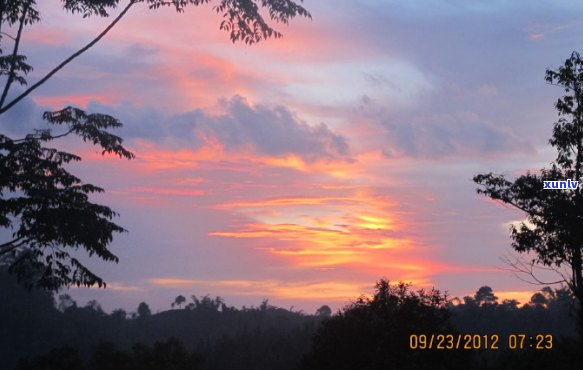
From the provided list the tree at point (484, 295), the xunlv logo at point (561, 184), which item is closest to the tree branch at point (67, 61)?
the xunlv logo at point (561, 184)

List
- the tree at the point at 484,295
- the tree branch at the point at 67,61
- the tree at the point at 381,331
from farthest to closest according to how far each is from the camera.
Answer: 1. the tree at the point at 484,295
2. the tree at the point at 381,331
3. the tree branch at the point at 67,61

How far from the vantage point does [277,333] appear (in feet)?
342

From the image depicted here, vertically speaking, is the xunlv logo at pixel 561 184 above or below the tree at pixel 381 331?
above

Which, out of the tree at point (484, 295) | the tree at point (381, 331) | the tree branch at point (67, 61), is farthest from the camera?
the tree at point (484, 295)

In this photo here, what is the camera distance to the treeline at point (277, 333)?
3853cm

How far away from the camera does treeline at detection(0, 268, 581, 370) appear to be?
3853 centimetres

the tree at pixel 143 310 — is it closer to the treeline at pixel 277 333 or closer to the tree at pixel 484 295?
the treeline at pixel 277 333

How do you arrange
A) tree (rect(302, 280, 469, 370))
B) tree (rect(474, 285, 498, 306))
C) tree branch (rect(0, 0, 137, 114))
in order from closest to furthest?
tree branch (rect(0, 0, 137, 114)), tree (rect(302, 280, 469, 370)), tree (rect(474, 285, 498, 306))

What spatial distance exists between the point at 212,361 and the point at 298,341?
11848 millimetres

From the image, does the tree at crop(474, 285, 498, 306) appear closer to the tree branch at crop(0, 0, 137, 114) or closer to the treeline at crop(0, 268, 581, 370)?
the treeline at crop(0, 268, 581, 370)

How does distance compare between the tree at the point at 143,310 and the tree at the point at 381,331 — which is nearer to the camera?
the tree at the point at 381,331

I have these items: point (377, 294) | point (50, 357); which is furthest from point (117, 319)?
point (377, 294)

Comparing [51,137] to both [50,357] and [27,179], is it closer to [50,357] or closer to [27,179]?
[27,179]

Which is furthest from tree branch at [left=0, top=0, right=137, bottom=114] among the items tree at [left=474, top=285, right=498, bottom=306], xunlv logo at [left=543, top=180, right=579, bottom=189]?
tree at [left=474, top=285, right=498, bottom=306]
